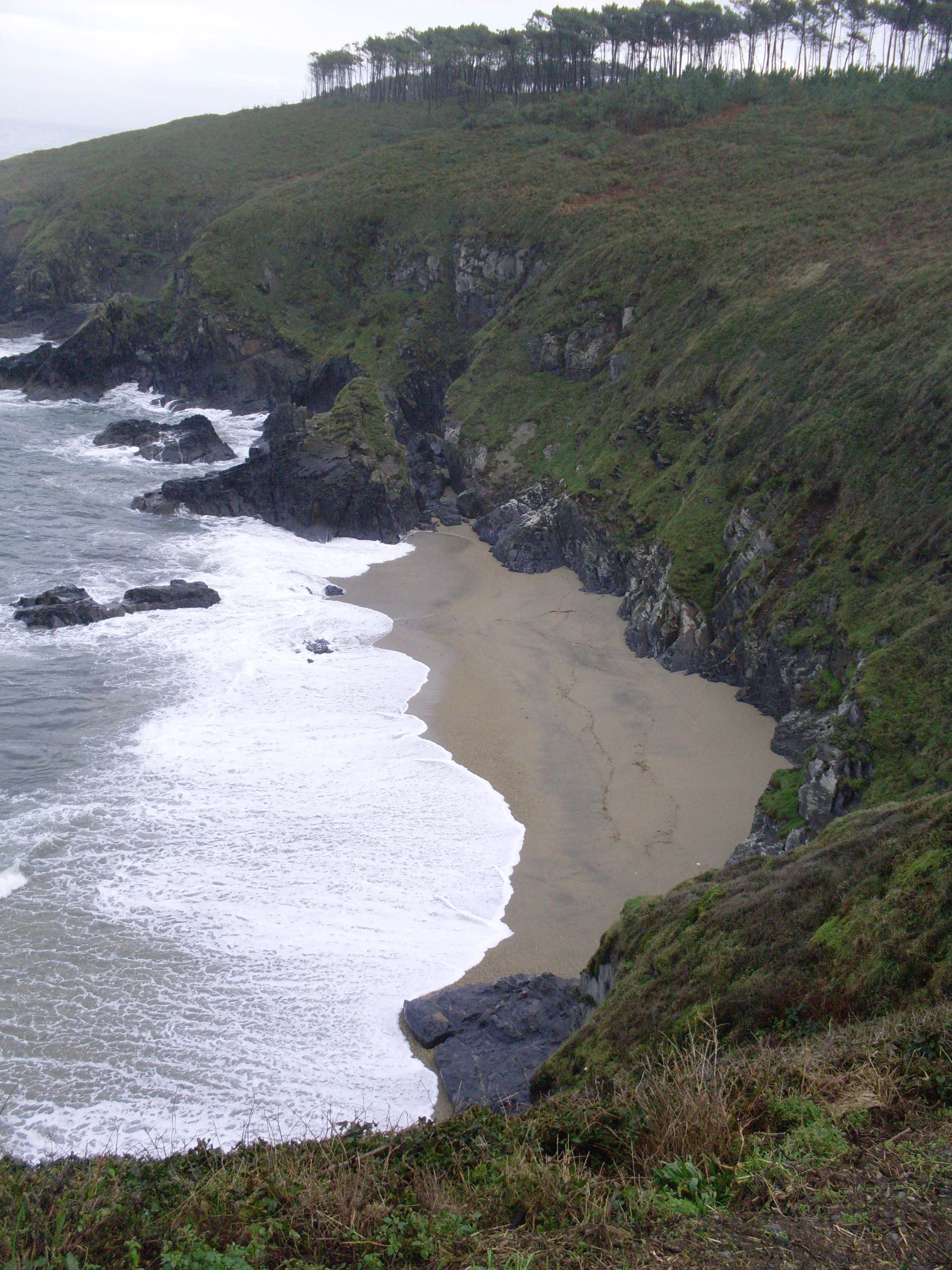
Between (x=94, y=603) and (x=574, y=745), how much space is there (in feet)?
57.5

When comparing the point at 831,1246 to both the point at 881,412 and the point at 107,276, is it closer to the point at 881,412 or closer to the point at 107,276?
the point at 881,412

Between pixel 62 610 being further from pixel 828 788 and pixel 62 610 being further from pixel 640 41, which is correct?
pixel 640 41

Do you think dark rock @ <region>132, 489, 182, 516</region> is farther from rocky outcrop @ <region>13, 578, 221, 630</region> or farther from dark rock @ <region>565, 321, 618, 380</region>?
dark rock @ <region>565, 321, 618, 380</region>

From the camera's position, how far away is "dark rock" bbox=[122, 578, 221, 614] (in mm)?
30969

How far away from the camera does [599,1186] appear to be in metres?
5.89

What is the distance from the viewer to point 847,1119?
19.8 ft

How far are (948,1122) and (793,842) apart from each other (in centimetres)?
1121

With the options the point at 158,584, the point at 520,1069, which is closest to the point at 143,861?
the point at 520,1069

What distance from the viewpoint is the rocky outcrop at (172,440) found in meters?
49.7

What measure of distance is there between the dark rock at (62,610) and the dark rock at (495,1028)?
20.2m

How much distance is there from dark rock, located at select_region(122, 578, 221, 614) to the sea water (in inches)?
26.0

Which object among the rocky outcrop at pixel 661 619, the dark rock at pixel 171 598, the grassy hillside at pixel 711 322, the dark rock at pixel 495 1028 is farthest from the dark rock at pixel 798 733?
the dark rock at pixel 171 598

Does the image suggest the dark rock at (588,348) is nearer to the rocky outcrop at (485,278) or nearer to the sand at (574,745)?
the rocky outcrop at (485,278)

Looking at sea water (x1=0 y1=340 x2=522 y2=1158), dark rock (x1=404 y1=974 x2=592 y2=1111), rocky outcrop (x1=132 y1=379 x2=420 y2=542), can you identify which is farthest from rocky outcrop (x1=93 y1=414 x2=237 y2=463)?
dark rock (x1=404 y1=974 x2=592 y2=1111)
